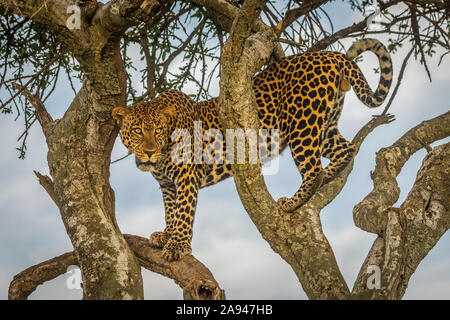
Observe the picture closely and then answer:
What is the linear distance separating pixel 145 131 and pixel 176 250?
127cm

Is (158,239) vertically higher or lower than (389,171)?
lower

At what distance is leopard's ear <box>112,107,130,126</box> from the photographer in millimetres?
5500

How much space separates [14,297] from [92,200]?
166 cm

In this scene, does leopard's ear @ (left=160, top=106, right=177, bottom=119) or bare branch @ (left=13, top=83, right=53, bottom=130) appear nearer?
leopard's ear @ (left=160, top=106, right=177, bottom=119)

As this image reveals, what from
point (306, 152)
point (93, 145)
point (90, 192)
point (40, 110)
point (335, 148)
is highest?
point (40, 110)

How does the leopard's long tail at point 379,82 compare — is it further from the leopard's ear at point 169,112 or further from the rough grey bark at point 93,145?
the rough grey bark at point 93,145

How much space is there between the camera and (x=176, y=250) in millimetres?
5605

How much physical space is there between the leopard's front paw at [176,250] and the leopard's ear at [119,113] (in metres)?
1.37

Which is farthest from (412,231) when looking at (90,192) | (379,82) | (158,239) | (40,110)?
(40,110)

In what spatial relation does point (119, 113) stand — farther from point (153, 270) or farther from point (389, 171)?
point (389, 171)

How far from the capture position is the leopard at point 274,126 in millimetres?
5609

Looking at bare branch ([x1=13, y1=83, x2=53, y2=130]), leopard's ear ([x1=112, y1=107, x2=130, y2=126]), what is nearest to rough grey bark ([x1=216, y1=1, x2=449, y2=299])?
leopard's ear ([x1=112, y1=107, x2=130, y2=126])

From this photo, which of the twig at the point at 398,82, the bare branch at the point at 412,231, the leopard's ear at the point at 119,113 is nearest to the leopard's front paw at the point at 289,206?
the bare branch at the point at 412,231

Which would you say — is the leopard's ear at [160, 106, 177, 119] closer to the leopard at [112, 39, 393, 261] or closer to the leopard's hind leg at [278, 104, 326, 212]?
the leopard at [112, 39, 393, 261]
